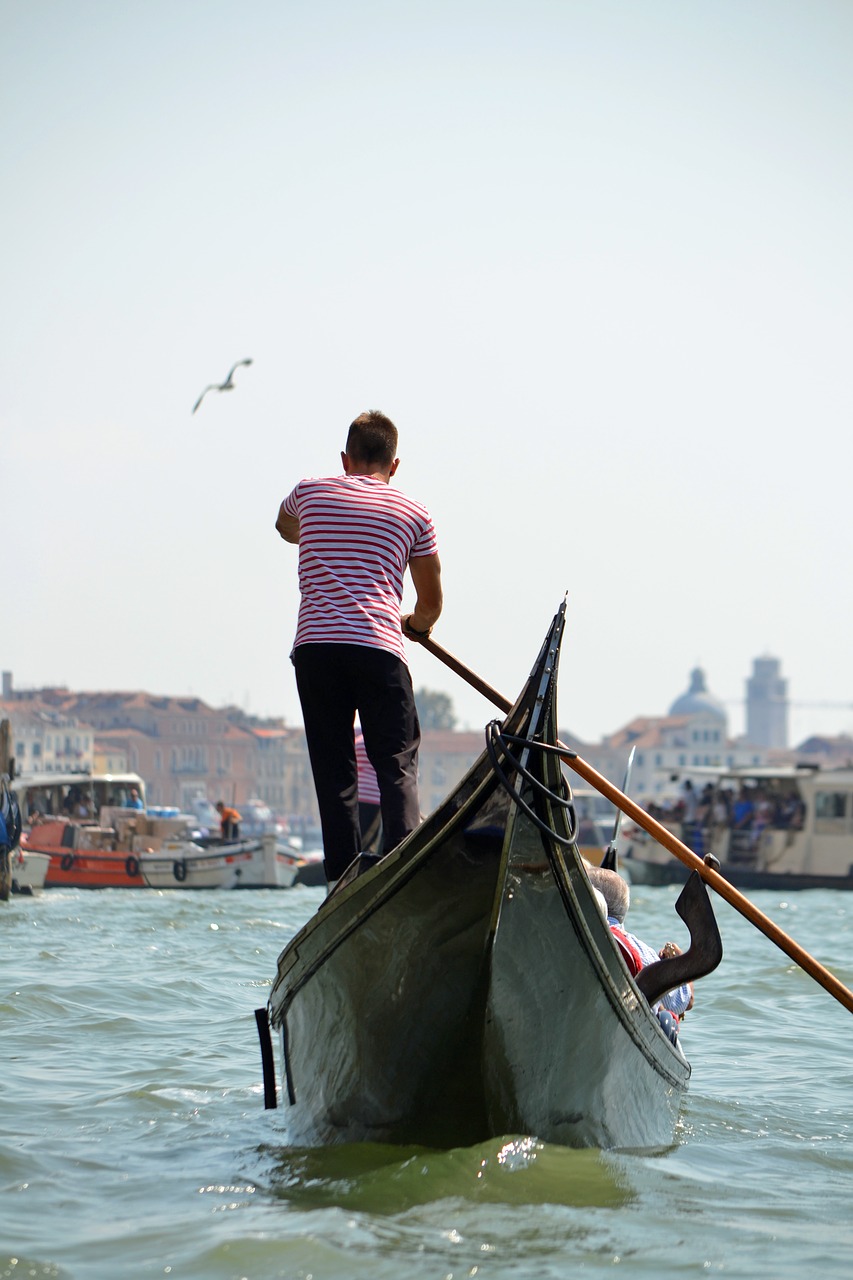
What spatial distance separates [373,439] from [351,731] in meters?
0.65

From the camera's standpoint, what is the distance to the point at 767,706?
18162 centimetres

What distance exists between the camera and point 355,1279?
9.41 ft

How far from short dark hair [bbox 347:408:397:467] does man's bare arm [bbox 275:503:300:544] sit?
0.19m

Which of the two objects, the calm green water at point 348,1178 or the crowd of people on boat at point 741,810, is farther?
the crowd of people on boat at point 741,810

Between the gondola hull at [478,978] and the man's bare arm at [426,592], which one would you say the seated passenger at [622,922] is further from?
the man's bare arm at [426,592]

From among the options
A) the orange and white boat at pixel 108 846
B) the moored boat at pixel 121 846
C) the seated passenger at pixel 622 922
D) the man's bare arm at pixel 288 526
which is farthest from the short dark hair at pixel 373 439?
the moored boat at pixel 121 846

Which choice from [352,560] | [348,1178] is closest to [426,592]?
[352,560]

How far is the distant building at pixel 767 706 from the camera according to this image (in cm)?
18062

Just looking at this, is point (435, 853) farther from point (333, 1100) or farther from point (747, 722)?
point (747, 722)

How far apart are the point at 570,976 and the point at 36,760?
85.1m

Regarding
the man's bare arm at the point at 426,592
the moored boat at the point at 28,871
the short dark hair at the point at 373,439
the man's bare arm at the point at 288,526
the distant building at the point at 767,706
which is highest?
the distant building at the point at 767,706

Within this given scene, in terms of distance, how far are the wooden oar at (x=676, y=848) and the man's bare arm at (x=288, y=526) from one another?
1.43 feet

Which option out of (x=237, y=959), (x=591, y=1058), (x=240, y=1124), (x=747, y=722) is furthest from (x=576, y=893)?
(x=747, y=722)

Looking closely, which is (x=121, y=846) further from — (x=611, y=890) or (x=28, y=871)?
(x=611, y=890)
